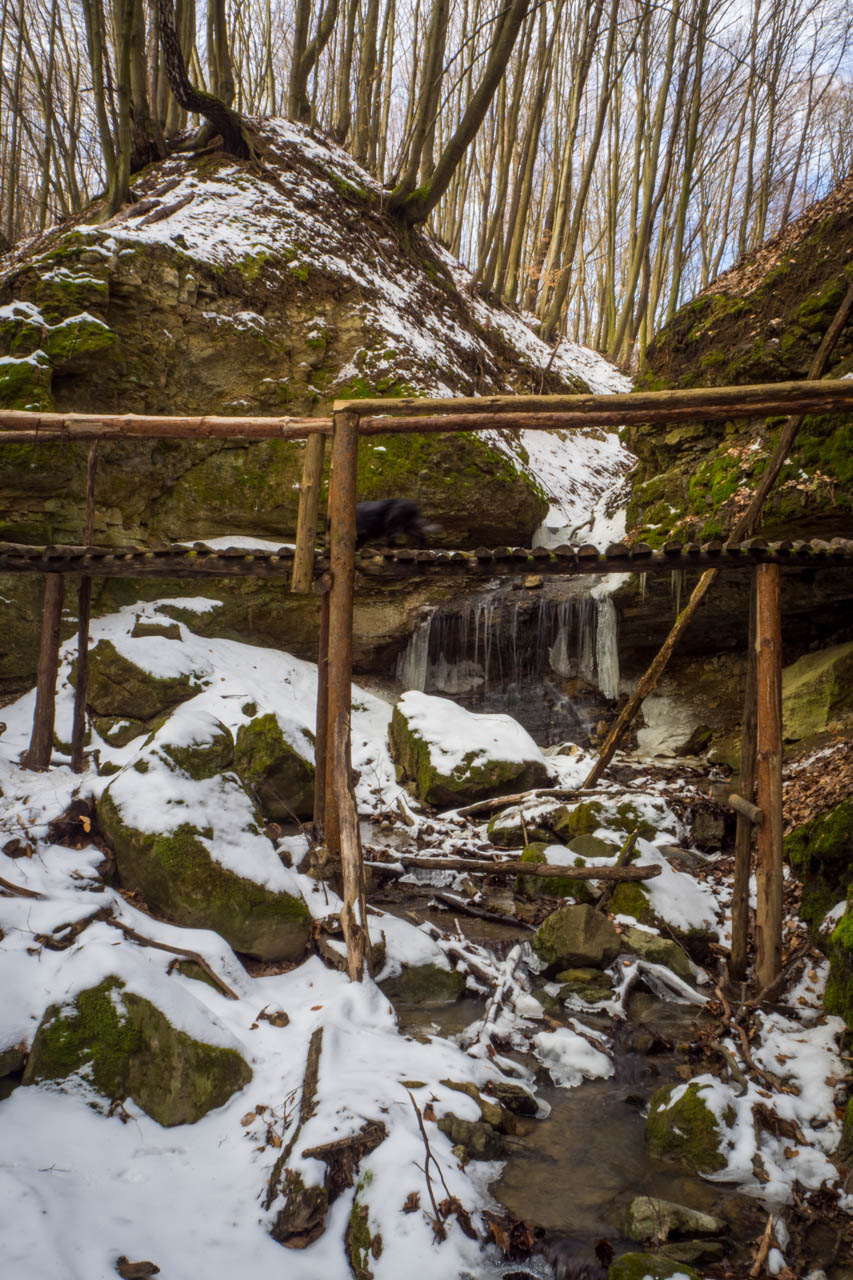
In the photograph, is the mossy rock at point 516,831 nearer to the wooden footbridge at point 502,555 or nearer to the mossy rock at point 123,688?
the wooden footbridge at point 502,555

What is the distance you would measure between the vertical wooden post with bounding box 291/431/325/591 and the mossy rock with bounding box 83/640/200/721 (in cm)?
495

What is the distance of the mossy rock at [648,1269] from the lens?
245 centimetres

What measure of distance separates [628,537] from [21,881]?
31.2 feet

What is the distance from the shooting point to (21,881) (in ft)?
12.9

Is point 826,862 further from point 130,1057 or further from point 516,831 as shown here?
point 130,1057

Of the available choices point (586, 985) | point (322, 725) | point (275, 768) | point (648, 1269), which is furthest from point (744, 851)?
point (275, 768)

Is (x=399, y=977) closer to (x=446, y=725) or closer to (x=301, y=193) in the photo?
(x=446, y=725)

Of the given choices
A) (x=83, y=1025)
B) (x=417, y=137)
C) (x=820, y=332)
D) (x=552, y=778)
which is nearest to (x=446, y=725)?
(x=552, y=778)

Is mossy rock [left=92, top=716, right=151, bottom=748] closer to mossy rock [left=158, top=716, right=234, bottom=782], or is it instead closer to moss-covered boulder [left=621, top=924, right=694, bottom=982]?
mossy rock [left=158, top=716, right=234, bottom=782]

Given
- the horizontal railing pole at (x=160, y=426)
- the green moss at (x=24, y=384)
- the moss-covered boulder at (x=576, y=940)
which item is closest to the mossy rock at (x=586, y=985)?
the moss-covered boulder at (x=576, y=940)

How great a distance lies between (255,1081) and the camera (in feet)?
10.8

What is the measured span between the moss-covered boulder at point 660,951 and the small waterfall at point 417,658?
6.90 metres

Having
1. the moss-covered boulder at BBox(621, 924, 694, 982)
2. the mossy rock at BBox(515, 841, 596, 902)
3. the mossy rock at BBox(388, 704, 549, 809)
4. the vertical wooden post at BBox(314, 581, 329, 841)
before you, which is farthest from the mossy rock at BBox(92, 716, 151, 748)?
the moss-covered boulder at BBox(621, 924, 694, 982)

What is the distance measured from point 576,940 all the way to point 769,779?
6.00 feet
